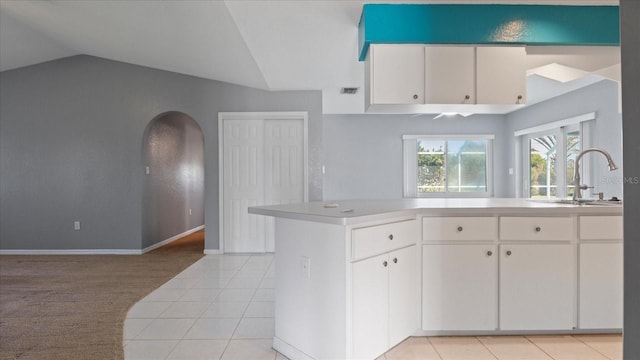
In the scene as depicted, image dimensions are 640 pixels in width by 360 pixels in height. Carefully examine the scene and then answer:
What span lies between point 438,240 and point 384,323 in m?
0.63

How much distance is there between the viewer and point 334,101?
5.79 m

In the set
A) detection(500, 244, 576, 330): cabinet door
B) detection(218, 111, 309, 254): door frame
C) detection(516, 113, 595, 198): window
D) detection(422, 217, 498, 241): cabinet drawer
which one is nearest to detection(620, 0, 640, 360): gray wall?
detection(422, 217, 498, 241): cabinet drawer

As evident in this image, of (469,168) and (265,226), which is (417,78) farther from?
(469,168)

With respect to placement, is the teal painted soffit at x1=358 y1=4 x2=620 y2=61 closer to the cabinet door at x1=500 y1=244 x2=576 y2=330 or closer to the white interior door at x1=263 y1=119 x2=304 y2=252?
the cabinet door at x1=500 y1=244 x2=576 y2=330

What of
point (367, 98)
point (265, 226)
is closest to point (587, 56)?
point (367, 98)

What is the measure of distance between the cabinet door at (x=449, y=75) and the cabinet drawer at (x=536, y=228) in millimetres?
935

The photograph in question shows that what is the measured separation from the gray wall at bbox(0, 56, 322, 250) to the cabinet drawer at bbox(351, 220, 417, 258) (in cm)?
353

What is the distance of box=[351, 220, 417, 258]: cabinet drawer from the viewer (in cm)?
175

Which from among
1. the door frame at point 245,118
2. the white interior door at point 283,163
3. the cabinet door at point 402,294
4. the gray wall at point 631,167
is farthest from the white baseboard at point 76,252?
the gray wall at point 631,167

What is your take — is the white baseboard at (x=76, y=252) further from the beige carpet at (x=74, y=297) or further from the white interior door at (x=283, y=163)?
the white interior door at (x=283, y=163)

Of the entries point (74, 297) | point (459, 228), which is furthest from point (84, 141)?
point (459, 228)

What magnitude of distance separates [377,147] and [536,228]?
5.12 meters

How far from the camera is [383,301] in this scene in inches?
75.6

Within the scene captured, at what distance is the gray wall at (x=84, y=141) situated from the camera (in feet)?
16.3
